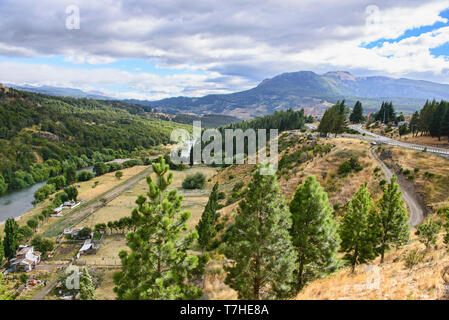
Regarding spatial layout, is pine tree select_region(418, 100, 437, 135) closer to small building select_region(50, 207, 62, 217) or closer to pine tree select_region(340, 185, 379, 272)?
pine tree select_region(340, 185, 379, 272)

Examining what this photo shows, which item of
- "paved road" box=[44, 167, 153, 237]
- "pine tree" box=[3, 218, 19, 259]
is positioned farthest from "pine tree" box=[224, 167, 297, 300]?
"paved road" box=[44, 167, 153, 237]

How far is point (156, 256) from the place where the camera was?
1282 centimetres

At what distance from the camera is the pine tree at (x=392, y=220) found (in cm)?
2331

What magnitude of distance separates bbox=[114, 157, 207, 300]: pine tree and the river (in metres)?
87.3

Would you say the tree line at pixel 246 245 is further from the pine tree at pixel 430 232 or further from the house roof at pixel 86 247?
the house roof at pixel 86 247

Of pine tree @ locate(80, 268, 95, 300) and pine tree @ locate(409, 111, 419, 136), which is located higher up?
pine tree @ locate(409, 111, 419, 136)

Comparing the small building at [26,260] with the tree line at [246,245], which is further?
the small building at [26,260]

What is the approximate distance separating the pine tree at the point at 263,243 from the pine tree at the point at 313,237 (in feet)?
7.35

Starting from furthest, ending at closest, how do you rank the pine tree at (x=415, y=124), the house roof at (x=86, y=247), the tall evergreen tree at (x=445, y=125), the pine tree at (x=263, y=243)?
the pine tree at (x=415, y=124) < the tall evergreen tree at (x=445, y=125) < the house roof at (x=86, y=247) < the pine tree at (x=263, y=243)

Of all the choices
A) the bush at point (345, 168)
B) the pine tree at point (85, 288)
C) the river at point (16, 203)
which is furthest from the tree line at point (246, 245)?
the river at point (16, 203)

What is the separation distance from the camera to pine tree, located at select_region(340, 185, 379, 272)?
2262 centimetres

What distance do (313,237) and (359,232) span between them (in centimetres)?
847
